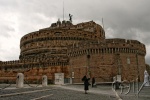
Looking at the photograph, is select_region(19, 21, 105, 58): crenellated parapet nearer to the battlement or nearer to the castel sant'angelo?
the castel sant'angelo

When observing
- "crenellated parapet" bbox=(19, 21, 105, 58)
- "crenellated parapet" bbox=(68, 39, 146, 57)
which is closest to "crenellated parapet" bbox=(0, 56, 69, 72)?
"crenellated parapet" bbox=(19, 21, 105, 58)

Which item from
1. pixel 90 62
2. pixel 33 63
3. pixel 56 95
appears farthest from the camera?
pixel 33 63

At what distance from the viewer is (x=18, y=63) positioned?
161ft

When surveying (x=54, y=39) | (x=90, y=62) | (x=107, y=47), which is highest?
(x=54, y=39)

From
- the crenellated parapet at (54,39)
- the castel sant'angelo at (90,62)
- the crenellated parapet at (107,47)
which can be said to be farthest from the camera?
the crenellated parapet at (54,39)

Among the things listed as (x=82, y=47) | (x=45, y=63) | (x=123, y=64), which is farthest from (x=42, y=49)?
(x=123, y=64)

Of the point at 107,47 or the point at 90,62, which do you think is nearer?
the point at 107,47

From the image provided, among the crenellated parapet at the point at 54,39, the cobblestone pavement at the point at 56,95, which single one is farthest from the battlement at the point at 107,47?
the cobblestone pavement at the point at 56,95

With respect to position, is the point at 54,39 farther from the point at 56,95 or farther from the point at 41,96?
the point at 41,96

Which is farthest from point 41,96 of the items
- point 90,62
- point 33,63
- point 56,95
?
point 33,63

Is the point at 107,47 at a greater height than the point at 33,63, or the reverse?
the point at 107,47

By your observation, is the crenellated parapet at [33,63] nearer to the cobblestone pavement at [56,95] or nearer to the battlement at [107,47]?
the battlement at [107,47]

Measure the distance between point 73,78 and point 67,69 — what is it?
16.8 feet

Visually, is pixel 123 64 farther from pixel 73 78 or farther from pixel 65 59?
pixel 65 59
